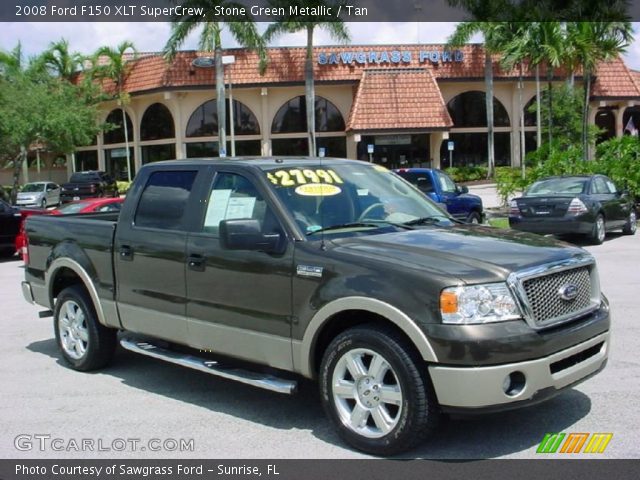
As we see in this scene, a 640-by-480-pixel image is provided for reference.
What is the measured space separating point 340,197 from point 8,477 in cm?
296

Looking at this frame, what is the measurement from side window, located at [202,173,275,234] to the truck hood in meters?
0.81

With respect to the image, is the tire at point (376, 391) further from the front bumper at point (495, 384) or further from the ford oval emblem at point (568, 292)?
the ford oval emblem at point (568, 292)

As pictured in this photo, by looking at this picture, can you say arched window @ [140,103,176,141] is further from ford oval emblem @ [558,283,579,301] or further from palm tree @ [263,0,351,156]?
ford oval emblem @ [558,283,579,301]

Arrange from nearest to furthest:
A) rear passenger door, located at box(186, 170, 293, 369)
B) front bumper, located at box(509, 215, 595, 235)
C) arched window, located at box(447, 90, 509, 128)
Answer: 1. rear passenger door, located at box(186, 170, 293, 369)
2. front bumper, located at box(509, 215, 595, 235)
3. arched window, located at box(447, 90, 509, 128)

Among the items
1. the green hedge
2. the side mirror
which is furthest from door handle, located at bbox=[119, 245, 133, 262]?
the green hedge

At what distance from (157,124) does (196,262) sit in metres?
41.1

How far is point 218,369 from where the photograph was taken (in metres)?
5.63

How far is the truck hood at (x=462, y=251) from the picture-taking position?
4.53 m

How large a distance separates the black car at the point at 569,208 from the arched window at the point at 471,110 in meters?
28.9

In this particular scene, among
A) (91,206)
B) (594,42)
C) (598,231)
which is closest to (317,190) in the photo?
(91,206)

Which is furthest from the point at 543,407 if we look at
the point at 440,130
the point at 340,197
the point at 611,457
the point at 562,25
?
the point at 440,130

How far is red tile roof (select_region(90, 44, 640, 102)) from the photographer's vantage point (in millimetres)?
41656

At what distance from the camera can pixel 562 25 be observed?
2769 cm

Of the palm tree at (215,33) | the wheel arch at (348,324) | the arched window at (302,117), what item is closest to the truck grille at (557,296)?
the wheel arch at (348,324)
